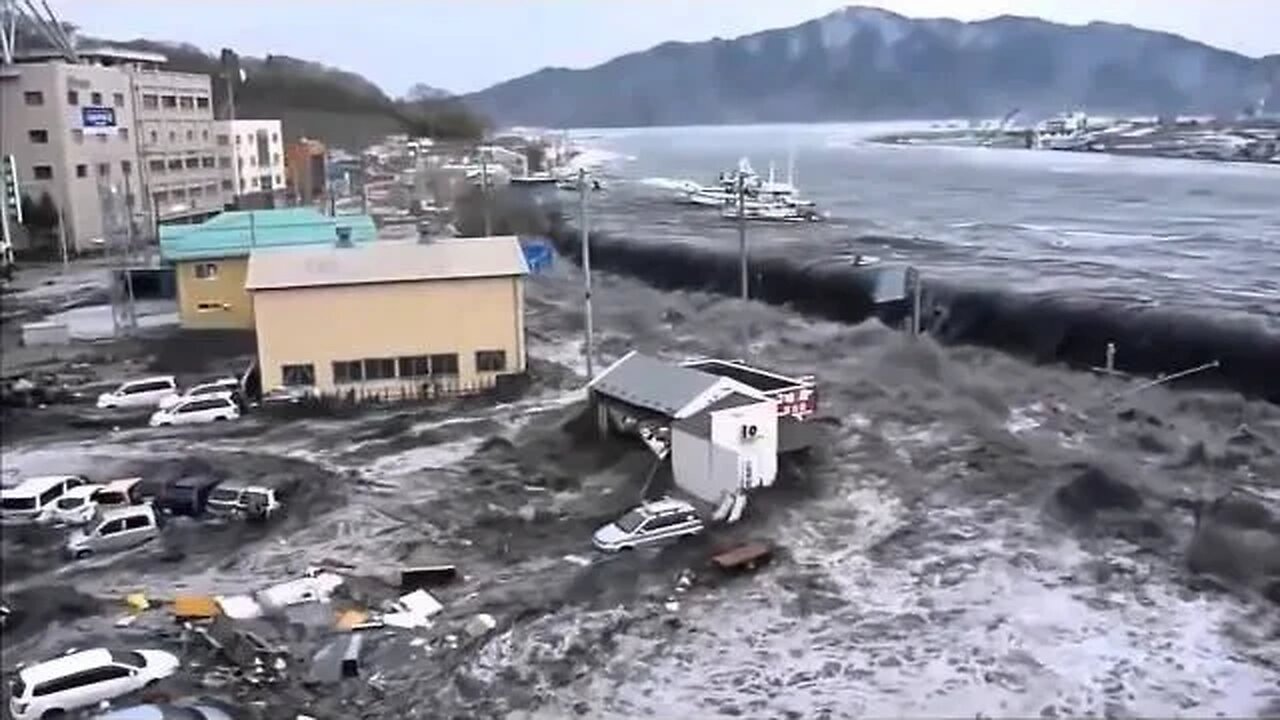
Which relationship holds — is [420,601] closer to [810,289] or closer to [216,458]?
[216,458]

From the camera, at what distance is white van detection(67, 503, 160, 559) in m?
6.25

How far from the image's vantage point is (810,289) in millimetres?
14289

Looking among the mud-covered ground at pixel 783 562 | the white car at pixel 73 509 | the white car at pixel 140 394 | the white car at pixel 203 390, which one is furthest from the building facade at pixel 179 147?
the white car at pixel 73 509

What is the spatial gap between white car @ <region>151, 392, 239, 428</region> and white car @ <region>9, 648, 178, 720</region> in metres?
3.99

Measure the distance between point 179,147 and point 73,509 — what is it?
1622cm

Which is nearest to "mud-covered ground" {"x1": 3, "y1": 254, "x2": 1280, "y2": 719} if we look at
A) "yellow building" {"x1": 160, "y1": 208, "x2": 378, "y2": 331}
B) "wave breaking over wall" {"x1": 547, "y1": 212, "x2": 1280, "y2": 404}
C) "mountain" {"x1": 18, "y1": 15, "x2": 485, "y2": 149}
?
"wave breaking over wall" {"x1": 547, "y1": 212, "x2": 1280, "y2": 404}

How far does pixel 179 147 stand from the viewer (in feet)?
70.4

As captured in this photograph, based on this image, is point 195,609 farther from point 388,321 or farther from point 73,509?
point 388,321

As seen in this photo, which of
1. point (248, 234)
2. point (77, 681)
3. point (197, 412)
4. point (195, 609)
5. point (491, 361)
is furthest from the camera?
point (248, 234)

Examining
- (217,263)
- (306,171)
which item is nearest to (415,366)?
(217,263)

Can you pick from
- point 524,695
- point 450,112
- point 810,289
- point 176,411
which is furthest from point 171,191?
point 450,112

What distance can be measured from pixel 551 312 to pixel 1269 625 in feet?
30.5

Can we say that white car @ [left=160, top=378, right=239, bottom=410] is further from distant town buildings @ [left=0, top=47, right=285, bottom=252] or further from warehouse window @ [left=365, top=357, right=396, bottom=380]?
distant town buildings @ [left=0, top=47, right=285, bottom=252]

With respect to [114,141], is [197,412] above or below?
below
